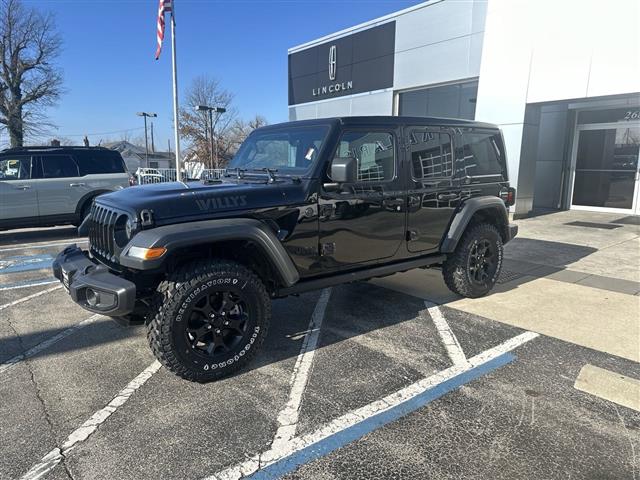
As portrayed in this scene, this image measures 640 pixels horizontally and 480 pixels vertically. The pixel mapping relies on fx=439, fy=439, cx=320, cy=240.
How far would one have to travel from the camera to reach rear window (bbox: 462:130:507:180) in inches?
190

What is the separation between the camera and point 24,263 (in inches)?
269

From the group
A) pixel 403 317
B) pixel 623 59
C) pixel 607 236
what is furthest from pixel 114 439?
pixel 623 59

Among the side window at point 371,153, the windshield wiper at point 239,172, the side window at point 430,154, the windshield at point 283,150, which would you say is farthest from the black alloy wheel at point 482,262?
the windshield wiper at point 239,172

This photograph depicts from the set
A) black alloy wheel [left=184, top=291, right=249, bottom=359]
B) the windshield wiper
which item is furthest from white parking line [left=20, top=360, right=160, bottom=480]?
the windshield wiper

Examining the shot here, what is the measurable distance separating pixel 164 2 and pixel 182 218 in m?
15.6

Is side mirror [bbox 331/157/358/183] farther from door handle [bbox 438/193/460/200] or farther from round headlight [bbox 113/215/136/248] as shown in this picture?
round headlight [bbox 113/215/136/248]

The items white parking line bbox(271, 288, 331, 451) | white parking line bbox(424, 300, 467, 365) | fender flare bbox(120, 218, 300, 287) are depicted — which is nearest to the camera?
white parking line bbox(271, 288, 331, 451)

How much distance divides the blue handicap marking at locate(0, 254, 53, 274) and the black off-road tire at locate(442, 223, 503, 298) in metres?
5.82

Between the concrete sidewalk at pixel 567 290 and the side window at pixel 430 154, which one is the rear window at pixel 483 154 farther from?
the concrete sidewalk at pixel 567 290

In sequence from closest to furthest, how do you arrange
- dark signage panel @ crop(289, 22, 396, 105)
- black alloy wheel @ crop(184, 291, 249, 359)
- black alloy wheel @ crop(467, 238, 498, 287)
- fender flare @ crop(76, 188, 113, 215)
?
black alloy wheel @ crop(184, 291, 249, 359) → black alloy wheel @ crop(467, 238, 498, 287) → fender flare @ crop(76, 188, 113, 215) → dark signage panel @ crop(289, 22, 396, 105)

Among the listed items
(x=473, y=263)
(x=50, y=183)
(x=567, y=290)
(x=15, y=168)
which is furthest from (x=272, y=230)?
(x=15, y=168)

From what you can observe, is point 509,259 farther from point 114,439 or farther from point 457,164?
point 114,439

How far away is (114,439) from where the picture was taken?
253 cm

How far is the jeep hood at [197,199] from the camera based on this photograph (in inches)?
120
